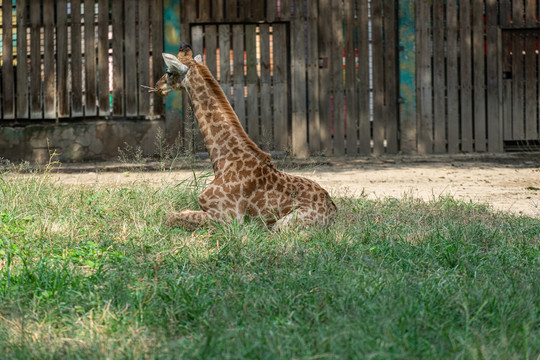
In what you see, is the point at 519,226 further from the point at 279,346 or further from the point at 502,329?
the point at 279,346

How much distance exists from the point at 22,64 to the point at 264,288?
34.7ft

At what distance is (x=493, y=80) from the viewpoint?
1285 cm

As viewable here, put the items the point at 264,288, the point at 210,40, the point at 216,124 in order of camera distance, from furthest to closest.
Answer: the point at 210,40
the point at 216,124
the point at 264,288

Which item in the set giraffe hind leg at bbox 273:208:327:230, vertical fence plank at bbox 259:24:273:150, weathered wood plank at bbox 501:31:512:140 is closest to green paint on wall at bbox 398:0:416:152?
weathered wood plank at bbox 501:31:512:140

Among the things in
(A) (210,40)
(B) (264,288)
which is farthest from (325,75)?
(B) (264,288)

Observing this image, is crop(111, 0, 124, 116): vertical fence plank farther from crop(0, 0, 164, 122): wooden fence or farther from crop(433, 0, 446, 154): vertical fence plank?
crop(433, 0, 446, 154): vertical fence plank

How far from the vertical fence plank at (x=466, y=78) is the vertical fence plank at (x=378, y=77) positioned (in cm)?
165

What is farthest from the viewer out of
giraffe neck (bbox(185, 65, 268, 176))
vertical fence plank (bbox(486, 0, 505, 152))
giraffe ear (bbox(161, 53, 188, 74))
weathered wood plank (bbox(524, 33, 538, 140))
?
weathered wood plank (bbox(524, 33, 538, 140))

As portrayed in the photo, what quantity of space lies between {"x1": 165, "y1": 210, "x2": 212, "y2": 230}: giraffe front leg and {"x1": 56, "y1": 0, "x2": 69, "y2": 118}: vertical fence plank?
321 inches

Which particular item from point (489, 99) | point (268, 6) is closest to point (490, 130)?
point (489, 99)

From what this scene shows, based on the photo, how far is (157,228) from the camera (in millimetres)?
5047

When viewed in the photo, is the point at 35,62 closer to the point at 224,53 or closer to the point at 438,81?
the point at 224,53

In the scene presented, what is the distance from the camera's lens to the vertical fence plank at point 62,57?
1255 centimetres

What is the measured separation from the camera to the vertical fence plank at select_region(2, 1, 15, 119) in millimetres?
12625
